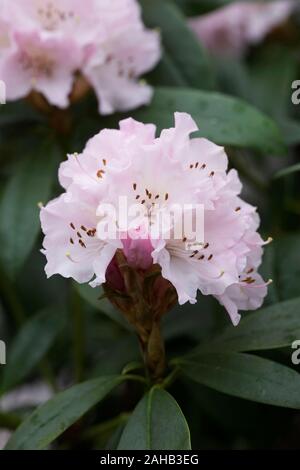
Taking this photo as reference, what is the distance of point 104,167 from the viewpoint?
96cm

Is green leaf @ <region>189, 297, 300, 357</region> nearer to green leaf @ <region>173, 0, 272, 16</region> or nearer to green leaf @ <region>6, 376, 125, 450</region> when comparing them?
green leaf @ <region>6, 376, 125, 450</region>

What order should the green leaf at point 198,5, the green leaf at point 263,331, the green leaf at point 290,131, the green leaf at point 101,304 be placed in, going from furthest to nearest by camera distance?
the green leaf at point 198,5
the green leaf at point 290,131
the green leaf at point 101,304
the green leaf at point 263,331

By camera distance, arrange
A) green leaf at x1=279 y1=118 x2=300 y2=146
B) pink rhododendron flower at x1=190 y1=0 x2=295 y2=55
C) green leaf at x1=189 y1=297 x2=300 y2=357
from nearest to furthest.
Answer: green leaf at x1=189 y1=297 x2=300 y2=357 < green leaf at x1=279 y1=118 x2=300 y2=146 < pink rhododendron flower at x1=190 y1=0 x2=295 y2=55

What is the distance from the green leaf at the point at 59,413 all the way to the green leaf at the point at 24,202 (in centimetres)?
25

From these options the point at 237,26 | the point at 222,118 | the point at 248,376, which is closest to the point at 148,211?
the point at 248,376

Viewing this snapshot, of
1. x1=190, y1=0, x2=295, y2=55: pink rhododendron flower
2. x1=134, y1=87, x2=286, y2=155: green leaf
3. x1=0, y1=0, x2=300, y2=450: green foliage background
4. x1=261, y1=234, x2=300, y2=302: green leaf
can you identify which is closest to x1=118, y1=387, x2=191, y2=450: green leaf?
x1=0, y1=0, x2=300, y2=450: green foliage background

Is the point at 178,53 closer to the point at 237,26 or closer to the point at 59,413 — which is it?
the point at 237,26

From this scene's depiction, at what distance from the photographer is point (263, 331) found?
1.06 m

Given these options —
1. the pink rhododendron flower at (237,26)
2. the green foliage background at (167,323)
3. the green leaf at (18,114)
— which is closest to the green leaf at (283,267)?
the green foliage background at (167,323)

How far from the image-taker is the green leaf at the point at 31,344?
131 cm

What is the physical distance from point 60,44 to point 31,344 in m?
0.47

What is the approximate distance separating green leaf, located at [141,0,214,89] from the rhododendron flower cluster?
0.17 metres

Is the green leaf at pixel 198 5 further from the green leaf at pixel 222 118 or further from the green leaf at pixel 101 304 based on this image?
the green leaf at pixel 101 304

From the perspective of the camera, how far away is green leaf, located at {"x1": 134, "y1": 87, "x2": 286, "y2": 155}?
1249mm
